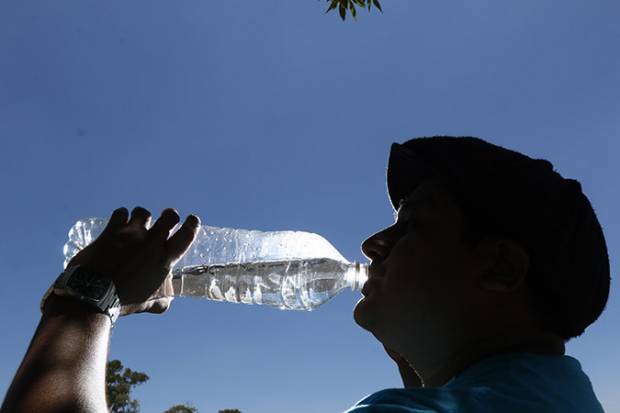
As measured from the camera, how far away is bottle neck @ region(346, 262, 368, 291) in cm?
288

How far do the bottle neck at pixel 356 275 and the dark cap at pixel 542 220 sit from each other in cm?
129

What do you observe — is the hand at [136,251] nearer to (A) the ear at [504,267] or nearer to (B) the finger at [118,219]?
(B) the finger at [118,219]

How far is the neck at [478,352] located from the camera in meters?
1.30

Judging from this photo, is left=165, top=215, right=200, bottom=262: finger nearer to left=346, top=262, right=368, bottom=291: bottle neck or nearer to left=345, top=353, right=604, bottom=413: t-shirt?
left=345, top=353, right=604, bottom=413: t-shirt

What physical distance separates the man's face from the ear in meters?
0.04

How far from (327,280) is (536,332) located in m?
2.04

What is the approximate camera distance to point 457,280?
56.1 inches

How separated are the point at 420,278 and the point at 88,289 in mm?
815

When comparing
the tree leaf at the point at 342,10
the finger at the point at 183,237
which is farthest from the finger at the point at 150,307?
the tree leaf at the point at 342,10

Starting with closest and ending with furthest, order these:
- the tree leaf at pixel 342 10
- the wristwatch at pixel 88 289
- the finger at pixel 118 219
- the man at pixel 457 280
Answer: the man at pixel 457 280
the wristwatch at pixel 88 289
the finger at pixel 118 219
the tree leaf at pixel 342 10

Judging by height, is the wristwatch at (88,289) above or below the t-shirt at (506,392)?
above

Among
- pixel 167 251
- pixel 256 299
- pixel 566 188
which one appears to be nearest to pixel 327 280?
pixel 256 299

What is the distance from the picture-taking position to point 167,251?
5.53ft

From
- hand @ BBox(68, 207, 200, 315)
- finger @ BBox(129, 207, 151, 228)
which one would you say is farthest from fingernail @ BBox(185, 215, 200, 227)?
finger @ BBox(129, 207, 151, 228)
